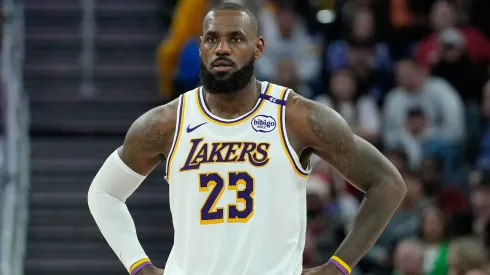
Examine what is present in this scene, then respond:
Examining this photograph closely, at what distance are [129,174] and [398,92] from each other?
607cm

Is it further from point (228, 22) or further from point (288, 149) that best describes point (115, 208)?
point (228, 22)

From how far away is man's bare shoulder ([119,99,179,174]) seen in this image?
5.37m

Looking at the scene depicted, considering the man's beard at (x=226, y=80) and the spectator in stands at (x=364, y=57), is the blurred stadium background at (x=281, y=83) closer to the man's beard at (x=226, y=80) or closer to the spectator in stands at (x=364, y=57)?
the spectator in stands at (x=364, y=57)

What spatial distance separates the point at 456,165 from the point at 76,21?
469 centimetres

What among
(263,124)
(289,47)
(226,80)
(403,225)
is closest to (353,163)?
(263,124)

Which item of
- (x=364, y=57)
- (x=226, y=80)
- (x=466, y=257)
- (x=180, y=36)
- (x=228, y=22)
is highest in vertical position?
(x=228, y=22)

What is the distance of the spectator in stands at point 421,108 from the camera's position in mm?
10930

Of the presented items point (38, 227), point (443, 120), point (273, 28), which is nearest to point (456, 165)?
point (443, 120)

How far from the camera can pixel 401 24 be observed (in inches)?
481

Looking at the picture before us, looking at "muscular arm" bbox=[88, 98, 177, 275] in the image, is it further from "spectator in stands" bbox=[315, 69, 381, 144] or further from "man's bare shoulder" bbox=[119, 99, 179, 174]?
"spectator in stands" bbox=[315, 69, 381, 144]

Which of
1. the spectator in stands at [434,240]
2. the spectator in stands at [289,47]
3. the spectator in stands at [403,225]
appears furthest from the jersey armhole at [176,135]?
the spectator in stands at [289,47]

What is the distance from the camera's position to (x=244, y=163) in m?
5.15

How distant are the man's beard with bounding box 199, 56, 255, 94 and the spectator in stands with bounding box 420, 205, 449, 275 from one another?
4434 millimetres

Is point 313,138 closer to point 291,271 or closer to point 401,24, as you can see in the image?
point 291,271
